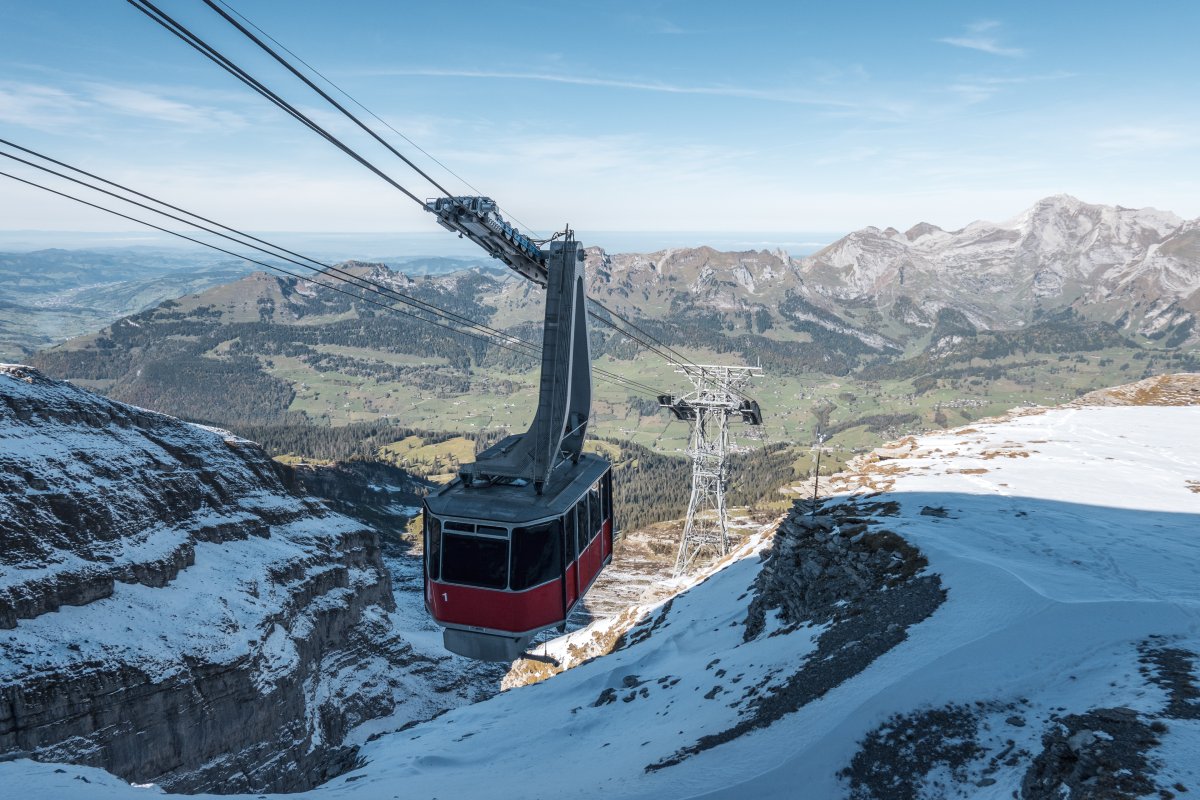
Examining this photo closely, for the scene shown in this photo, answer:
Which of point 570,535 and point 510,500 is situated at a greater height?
point 510,500

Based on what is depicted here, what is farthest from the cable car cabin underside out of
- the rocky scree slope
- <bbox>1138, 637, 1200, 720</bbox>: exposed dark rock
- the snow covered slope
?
the rocky scree slope

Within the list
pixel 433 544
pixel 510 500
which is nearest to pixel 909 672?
pixel 510 500

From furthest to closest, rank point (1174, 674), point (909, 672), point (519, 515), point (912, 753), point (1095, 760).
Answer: point (909, 672), point (519, 515), point (912, 753), point (1174, 674), point (1095, 760)

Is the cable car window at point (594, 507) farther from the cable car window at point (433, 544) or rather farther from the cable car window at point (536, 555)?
the cable car window at point (433, 544)

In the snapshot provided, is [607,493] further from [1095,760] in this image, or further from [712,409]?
[712,409]

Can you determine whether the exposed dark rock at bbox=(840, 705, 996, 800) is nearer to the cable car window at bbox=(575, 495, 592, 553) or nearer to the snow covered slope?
the snow covered slope

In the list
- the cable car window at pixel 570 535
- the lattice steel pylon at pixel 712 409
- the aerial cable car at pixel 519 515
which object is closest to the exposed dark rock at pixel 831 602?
the aerial cable car at pixel 519 515
